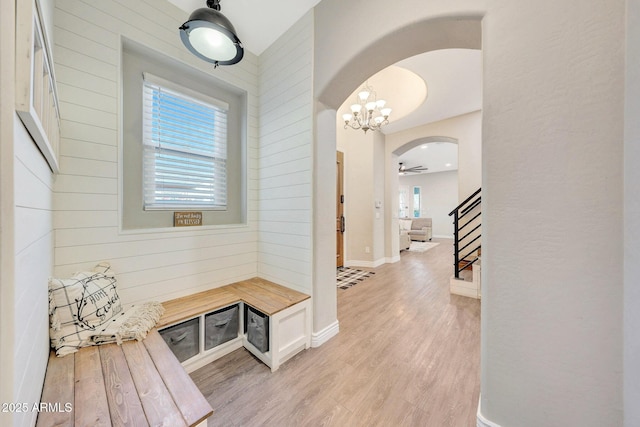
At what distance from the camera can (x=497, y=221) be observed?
1198 millimetres

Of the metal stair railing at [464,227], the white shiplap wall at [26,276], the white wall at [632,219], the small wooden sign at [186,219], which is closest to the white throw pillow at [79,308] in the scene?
the white shiplap wall at [26,276]

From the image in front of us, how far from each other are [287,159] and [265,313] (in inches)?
55.7

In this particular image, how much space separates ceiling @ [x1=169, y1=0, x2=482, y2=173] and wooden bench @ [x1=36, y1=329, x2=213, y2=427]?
9.12 feet

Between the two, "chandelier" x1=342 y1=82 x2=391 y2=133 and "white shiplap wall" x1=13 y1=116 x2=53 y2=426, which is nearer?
"white shiplap wall" x1=13 y1=116 x2=53 y2=426

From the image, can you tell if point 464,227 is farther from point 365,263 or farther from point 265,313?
point 265,313

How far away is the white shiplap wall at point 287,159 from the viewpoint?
2.13 meters

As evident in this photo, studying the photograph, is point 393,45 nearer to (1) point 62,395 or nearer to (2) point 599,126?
(2) point 599,126

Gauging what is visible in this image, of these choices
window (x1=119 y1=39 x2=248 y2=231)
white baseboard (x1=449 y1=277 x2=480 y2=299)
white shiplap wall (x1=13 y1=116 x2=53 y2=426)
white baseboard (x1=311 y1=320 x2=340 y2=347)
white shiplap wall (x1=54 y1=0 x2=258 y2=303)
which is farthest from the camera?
white baseboard (x1=449 y1=277 x2=480 y2=299)

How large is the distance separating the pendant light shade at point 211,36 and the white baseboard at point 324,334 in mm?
2296

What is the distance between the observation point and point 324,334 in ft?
7.09

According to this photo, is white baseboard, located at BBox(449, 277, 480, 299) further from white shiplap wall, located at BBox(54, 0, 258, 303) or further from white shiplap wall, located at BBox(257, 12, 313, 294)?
white shiplap wall, located at BBox(54, 0, 258, 303)

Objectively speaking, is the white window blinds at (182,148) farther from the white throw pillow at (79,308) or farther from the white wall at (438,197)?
the white wall at (438,197)

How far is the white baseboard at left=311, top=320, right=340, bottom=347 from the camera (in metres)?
2.09

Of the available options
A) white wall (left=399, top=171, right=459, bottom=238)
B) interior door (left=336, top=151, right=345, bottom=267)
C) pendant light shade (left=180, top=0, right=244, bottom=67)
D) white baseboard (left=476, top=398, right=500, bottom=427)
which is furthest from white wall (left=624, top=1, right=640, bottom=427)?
white wall (left=399, top=171, right=459, bottom=238)
